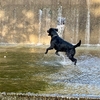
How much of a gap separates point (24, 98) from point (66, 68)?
8.80 feet

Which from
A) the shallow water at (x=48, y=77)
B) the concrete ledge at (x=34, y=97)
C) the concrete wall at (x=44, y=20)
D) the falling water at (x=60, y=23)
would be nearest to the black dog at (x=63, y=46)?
the shallow water at (x=48, y=77)

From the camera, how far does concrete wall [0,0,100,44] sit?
45.1ft

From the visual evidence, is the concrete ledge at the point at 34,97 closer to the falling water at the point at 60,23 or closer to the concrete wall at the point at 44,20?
the falling water at the point at 60,23

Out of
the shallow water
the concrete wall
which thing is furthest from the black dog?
the concrete wall

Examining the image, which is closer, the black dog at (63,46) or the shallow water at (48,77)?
the shallow water at (48,77)

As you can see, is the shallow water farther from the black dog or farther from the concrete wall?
the concrete wall

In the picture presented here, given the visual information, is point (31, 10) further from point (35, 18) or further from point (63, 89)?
point (63, 89)

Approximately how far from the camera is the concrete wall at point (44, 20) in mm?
13742

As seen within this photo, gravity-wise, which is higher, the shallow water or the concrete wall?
the concrete wall

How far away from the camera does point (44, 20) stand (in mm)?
13938

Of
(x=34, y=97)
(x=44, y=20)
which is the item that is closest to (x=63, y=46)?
(x=34, y=97)

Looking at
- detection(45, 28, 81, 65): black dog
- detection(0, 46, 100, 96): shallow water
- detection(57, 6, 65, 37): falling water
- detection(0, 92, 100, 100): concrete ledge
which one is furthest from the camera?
detection(57, 6, 65, 37): falling water

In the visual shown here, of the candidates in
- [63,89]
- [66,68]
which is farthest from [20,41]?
[63,89]

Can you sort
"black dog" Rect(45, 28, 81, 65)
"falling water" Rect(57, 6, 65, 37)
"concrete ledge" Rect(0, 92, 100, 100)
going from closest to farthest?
"concrete ledge" Rect(0, 92, 100, 100) < "black dog" Rect(45, 28, 81, 65) < "falling water" Rect(57, 6, 65, 37)
